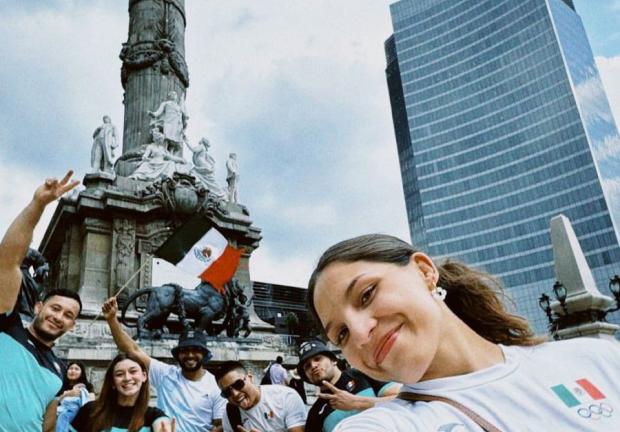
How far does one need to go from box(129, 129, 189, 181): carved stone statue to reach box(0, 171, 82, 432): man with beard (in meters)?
14.1

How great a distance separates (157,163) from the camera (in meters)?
17.1

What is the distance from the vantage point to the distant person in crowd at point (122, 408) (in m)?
3.26

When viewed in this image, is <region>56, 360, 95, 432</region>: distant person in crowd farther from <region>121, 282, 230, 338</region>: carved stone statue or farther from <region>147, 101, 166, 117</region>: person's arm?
<region>147, 101, 166, 117</region>: person's arm

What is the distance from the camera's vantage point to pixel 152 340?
36.2 feet

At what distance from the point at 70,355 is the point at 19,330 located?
791 cm

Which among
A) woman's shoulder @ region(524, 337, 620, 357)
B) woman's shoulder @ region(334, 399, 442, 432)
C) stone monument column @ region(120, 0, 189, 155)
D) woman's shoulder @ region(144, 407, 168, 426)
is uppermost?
stone monument column @ region(120, 0, 189, 155)

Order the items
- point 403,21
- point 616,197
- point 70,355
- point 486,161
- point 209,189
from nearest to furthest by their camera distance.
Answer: point 70,355, point 209,189, point 616,197, point 486,161, point 403,21

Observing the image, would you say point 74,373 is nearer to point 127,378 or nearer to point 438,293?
point 127,378

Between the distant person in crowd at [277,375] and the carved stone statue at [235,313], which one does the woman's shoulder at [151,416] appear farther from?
the carved stone statue at [235,313]

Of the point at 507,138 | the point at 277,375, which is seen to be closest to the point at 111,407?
the point at 277,375

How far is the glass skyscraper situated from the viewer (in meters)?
70.8

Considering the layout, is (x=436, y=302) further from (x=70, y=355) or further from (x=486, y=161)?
Result: (x=486, y=161)

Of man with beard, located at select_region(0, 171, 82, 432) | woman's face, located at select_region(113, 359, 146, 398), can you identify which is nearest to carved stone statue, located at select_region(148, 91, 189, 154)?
woman's face, located at select_region(113, 359, 146, 398)

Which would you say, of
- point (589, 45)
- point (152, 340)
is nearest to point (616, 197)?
point (589, 45)
